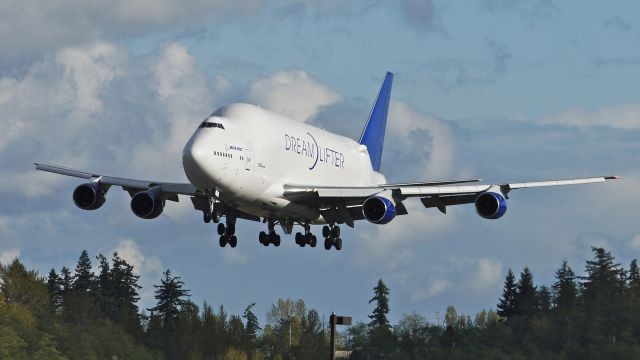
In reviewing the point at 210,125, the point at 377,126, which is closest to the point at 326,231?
the point at 210,125

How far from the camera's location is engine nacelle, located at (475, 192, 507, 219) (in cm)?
7712

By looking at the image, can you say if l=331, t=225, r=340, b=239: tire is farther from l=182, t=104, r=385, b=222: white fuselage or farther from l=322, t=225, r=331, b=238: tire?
l=182, t=104, r=385, b=222: white fuselage

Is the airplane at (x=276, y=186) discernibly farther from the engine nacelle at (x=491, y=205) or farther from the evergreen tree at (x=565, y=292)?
the evergreen tree at (x=565, y=292)

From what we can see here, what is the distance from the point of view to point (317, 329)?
170125 mm

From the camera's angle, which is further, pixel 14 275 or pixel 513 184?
pixel 14 275

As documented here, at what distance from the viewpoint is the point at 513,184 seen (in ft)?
261

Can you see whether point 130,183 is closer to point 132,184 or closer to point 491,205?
point 132,184

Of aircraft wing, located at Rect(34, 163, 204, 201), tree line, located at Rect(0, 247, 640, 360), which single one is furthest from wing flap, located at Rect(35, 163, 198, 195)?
tree line, located at Rect(0, 247, 640, 360)

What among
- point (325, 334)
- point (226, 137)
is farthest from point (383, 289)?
point (226, 137)

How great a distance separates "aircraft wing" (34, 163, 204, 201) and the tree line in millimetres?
52573

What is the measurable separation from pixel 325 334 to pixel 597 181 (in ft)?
283

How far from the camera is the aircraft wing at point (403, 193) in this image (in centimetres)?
7594

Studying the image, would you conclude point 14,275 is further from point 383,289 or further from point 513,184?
point 513,184

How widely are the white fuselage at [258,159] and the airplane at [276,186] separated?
0.16 feet
